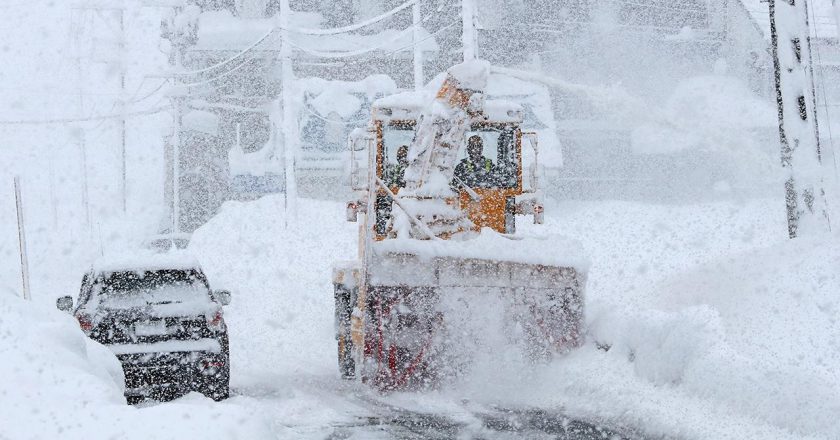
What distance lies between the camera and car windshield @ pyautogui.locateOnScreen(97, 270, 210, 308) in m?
10.9

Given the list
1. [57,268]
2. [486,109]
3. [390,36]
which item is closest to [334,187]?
[390,36]

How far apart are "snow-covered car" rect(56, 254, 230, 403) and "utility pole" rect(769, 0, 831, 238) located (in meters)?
7.51

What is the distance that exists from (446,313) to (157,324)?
104 inches

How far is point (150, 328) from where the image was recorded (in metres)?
10.9

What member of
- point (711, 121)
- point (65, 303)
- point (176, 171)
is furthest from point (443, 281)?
point (176, 171)

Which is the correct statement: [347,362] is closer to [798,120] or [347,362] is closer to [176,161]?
[798,120]

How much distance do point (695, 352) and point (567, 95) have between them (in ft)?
95.2

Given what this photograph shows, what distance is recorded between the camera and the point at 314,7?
134 ft

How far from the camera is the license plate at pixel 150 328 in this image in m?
10.8

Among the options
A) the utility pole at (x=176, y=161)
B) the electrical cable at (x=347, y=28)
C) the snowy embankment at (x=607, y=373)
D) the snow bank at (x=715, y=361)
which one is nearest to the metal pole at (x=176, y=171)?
the utility pole at (x=176, y=161)

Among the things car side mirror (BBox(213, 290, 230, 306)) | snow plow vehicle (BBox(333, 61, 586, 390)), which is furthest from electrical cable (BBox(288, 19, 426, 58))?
car side mirror (BBox(213, 290, 230, 306))

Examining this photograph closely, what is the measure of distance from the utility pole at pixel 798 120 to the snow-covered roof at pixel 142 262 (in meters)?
7.52

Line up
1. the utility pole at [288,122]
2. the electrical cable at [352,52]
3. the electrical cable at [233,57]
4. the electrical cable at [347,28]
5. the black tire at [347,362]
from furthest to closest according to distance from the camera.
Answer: the electrical cable at [233,57]
the electrical cable at [352,52]
the electrical cable at [347,28]
the utility pole at [288,122]
the black tire at [347,362]

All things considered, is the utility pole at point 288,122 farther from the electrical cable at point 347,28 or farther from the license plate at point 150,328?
the license plate at point 150,328
